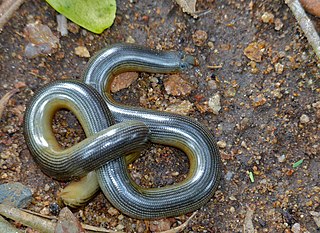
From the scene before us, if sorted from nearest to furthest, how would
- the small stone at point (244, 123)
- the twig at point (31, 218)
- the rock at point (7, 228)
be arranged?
1. the rock at point (7, 228)
2. the twig at point (31, 218)
3. the small stone at point (244, 123)

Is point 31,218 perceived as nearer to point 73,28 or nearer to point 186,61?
point 73,28

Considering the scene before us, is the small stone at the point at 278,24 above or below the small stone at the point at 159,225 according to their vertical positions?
above

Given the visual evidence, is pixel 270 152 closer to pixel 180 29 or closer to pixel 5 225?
pixel 180 29

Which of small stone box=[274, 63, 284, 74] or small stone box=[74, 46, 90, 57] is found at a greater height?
small stone box=[74, 46, 90, 57]

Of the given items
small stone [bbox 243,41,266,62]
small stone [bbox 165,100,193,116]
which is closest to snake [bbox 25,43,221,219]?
small stone [bbox 165,100,193,116]

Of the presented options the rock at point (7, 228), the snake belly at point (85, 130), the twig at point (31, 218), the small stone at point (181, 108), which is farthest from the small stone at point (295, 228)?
the rock at point (7, 228)

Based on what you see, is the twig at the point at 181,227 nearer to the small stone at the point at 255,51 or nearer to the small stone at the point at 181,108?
the small stone at the point at 181,108

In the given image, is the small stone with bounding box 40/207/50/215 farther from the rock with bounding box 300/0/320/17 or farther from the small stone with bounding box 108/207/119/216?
the rock with bounding box 300/0/320/17
